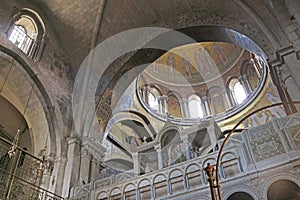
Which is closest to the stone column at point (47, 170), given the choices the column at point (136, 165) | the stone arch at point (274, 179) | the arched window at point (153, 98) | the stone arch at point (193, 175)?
the column at point (136, 165)

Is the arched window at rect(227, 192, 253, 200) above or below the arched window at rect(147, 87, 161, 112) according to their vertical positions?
below

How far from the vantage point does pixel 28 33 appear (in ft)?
39.0

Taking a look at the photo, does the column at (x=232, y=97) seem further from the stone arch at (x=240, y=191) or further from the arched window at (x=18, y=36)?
the arched window at (x=18, y=36)

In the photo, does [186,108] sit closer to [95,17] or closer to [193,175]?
[95,17]

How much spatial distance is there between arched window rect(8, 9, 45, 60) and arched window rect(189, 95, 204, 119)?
38.7ft

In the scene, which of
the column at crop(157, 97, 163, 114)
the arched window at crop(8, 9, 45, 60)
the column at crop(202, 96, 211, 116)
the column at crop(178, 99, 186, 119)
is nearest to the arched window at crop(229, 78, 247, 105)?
the column at crop(202, 96, 211, 116)

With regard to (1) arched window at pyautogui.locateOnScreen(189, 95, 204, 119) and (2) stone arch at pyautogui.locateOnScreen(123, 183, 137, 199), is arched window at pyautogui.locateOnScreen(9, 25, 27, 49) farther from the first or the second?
(1) arched window at pyautogui.locateOnScreen(189, 95, 204, 119)

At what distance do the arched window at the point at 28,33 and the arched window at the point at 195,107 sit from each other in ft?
38.7

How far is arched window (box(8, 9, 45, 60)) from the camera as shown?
11.0 m

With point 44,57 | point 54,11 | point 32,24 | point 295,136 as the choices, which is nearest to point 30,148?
point 44,57

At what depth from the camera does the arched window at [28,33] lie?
1097cm

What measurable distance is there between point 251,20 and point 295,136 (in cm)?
491

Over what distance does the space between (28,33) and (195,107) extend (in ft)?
41.7

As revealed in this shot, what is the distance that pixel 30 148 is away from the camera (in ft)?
39.0
